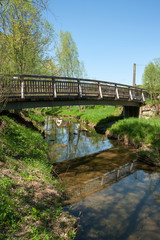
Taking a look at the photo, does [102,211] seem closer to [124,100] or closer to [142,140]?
[142,140]

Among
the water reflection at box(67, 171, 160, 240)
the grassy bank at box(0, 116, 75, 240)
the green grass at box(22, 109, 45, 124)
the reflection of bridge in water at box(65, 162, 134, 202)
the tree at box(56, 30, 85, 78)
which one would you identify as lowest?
the water reflection at box(67, 171, 160, 240)

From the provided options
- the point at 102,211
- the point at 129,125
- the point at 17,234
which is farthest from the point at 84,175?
the point at 129,125

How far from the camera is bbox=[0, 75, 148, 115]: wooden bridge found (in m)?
12.0

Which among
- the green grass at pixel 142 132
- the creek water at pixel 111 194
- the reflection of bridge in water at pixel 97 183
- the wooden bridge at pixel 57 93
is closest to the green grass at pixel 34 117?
the wooden bridge at pixel 57 93

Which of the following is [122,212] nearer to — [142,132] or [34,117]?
[142,132]

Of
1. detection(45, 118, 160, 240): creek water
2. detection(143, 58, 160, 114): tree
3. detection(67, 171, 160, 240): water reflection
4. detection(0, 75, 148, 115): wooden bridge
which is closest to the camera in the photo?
detection(67, 171, 160, 240): water reflection

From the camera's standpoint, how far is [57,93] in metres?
14.0

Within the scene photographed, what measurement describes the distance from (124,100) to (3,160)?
15833 mm

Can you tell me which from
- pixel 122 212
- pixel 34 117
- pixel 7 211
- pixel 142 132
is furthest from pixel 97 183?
pixel 34 117

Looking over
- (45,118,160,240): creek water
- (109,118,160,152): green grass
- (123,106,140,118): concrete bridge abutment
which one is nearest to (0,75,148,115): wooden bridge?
(123,106,140,118): concrete bridge abutment

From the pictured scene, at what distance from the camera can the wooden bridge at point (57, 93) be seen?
1201 cm

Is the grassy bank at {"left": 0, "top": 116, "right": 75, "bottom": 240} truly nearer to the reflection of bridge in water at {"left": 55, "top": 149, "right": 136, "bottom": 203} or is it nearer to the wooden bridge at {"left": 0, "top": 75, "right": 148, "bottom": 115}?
the reflection of bridge in water at {"left": 55, "top": 149, "right": 136, "bottom": 203}

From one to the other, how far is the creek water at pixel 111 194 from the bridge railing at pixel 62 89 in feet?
14.1

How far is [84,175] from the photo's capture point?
8828mm
